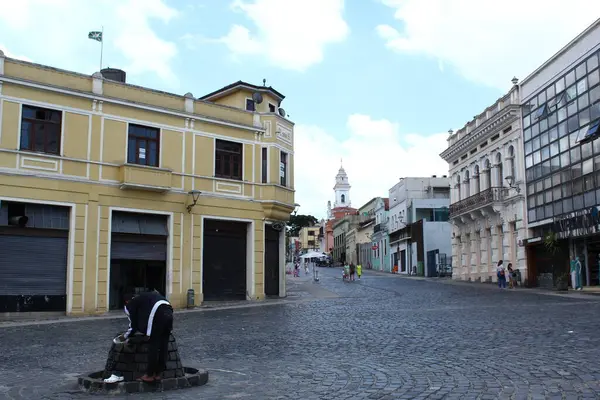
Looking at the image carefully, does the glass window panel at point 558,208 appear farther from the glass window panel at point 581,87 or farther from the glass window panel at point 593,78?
the glass window panel at point 593,78

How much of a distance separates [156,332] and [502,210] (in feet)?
113

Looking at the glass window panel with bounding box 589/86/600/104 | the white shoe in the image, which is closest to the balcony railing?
the glass window panel with bounding box 589/86/600/104

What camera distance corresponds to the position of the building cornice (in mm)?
36969

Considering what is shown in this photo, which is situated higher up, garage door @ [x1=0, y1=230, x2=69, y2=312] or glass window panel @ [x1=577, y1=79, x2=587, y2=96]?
glass window panel @ [x1=577, y1=79, x2=587, y2=96]

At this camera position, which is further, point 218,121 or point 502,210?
point 502,210

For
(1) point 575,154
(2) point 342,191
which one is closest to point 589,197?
(1) point 575,154

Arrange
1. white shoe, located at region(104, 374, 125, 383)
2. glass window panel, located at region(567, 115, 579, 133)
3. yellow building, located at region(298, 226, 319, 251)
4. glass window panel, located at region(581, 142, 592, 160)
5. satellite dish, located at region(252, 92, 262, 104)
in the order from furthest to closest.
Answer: yellow building, located at region(298, 226, 319, 251) → glass window panel, located at region(567, 115, 579, 133) → glass window panel, located at region(581, 142, 592, 160) → satellite dish, located at region(252, 92, 262, 104) → white shoe, located at region(104, 374, 125, 383)

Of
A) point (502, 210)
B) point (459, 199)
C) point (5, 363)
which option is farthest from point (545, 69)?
point (5, 363)

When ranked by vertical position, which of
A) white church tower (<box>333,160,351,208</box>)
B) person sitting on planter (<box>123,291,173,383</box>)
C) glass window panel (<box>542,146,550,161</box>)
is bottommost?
person sitting on planter (<box>123,291,173,383</box>)

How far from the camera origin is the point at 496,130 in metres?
39.5

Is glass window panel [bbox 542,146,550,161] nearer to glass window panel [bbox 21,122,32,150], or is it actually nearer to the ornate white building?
the ornate white building

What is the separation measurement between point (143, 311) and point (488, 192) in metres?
34.9

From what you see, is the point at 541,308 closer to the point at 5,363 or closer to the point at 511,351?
the point at 511,351

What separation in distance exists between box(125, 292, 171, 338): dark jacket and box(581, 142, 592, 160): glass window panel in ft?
87.5
